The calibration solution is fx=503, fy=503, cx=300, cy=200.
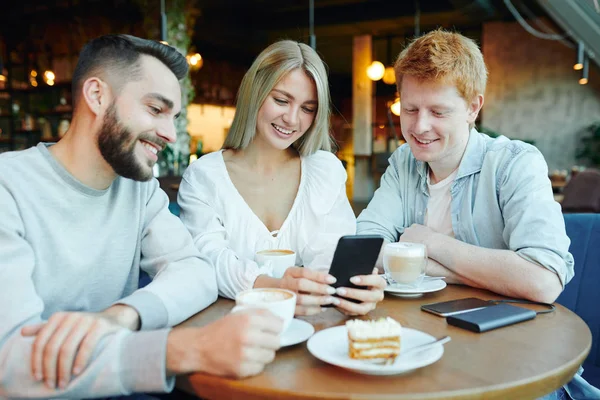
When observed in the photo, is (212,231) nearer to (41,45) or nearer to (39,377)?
(39,377)

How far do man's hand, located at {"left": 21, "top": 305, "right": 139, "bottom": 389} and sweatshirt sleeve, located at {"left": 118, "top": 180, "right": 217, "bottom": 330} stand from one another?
0.50 ft

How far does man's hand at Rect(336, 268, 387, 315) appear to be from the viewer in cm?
119

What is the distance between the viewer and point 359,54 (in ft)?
35.5

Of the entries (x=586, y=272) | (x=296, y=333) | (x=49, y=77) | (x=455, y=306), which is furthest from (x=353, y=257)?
(x=49, y=77)

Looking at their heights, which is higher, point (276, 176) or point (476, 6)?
point (476, 6)

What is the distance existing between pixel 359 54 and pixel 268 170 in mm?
9364

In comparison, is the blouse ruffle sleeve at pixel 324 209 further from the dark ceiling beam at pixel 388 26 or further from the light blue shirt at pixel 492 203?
the dark ceiling beam at pixel 388 26

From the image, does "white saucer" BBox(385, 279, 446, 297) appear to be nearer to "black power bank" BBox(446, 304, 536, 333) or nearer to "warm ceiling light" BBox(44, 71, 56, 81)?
"black power bank" BBox(446, 304, 536, 333)

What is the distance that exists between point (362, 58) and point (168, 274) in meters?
10.2

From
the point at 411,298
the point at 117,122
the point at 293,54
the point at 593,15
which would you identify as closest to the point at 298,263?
the point at 411,298

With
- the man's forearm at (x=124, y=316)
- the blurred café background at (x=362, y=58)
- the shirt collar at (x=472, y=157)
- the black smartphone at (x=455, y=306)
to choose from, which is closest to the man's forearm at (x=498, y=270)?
the black smartphone at (x=455, y=306)

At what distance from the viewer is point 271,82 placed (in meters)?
1.89

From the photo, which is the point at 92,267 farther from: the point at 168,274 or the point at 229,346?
the point at 229,346

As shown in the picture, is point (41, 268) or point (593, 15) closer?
point (41, 268)
